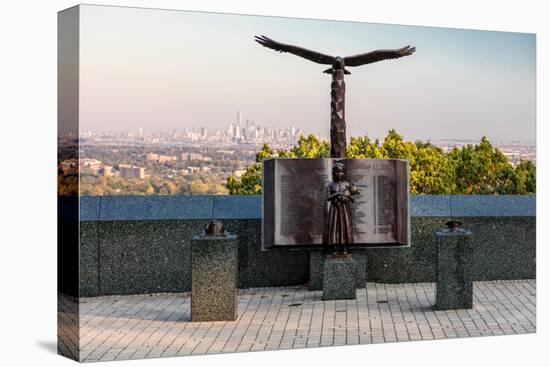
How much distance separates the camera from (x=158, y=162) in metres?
12.7

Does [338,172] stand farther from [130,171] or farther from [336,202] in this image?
[130,171]

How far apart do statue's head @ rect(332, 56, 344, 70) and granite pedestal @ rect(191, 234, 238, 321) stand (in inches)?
107

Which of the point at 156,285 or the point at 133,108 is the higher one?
the point at 133,108

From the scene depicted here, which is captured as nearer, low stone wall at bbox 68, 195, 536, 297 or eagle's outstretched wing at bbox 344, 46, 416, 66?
low stone wall at bbox 68, 195, 536, 297

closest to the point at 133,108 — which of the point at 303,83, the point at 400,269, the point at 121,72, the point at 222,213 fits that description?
the point at 121,72

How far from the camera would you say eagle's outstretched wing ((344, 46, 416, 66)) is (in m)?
14.6

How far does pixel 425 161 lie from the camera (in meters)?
17.6

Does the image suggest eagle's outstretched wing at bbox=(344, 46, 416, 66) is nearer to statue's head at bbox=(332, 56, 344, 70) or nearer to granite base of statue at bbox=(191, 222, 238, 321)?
statue's head at bbox=(332, 56, 344, 70)

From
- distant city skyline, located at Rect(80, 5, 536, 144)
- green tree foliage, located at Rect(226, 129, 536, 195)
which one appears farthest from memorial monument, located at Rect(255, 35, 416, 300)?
green tree foliage, located at Rect(226, 129, 536, 195)

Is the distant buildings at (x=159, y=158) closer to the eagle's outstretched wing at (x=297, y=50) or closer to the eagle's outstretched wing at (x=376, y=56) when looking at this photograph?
the eagle's outstretched wing at (x=297, y=50)

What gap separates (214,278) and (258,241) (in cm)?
131

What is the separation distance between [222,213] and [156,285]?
4.44 ft

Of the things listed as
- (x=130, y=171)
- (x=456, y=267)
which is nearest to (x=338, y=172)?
(x=456, y=267)

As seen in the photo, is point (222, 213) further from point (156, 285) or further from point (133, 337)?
point (133, 337)
